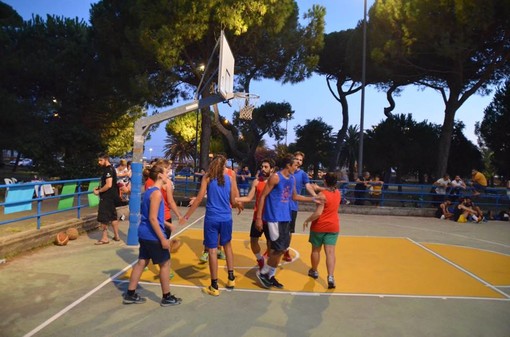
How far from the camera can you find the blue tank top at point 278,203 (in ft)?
17.7

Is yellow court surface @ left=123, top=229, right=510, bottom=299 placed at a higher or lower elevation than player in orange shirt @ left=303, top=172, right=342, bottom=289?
lower

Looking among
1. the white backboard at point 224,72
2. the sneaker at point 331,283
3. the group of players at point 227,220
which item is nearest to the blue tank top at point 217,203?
the group of players at point 227,220

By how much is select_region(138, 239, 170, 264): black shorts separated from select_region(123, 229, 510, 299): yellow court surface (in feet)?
3.66

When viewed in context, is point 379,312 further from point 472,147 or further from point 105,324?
point 472,147

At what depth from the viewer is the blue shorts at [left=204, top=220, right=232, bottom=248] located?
4934mm

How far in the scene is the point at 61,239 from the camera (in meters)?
7.64

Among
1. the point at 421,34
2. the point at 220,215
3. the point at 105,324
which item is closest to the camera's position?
the point at 105,324

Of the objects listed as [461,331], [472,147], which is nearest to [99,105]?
[461,331]

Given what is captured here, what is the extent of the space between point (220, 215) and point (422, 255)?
5043 mm

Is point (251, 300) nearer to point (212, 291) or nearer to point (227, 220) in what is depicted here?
point (212, 291)

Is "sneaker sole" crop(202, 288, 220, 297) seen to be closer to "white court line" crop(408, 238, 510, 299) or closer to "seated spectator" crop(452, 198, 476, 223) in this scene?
"white court line" crop(408, 238, 510, 299)

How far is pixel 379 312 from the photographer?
469 centimetres

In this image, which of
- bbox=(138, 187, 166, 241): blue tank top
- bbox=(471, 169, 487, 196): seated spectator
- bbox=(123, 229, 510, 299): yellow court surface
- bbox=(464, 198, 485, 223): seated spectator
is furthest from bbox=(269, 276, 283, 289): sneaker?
bbox=(471, 169, 487, 196): seated spectator

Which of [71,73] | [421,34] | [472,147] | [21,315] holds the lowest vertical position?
[21,315]
